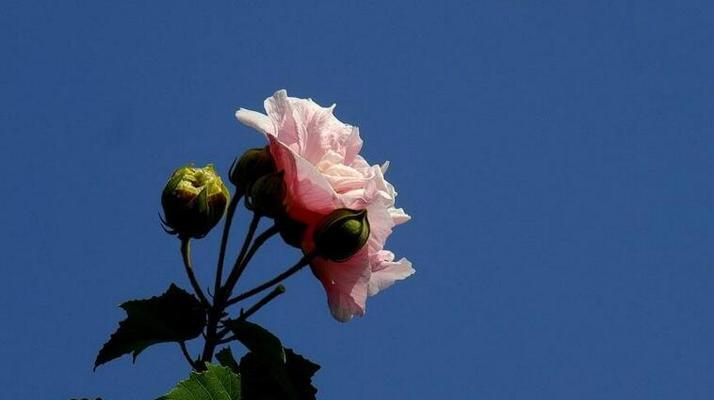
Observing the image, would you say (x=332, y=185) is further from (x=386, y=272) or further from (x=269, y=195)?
(x=386, y=272)

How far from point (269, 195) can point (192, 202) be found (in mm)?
183

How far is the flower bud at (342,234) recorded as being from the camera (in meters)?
2.39

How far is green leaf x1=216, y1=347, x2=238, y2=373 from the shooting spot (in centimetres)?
264

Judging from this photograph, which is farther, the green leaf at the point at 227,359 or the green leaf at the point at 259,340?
the green leaf at the point at 227,359

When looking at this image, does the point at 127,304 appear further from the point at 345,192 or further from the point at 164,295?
the point at 345,192

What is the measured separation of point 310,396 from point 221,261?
51 cm

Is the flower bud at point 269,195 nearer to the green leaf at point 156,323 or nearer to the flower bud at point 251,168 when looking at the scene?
the flower bud at point 251,168

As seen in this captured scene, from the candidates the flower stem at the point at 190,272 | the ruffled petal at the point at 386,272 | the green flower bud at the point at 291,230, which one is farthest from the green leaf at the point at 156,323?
the ruffled petal at the point at 386,272

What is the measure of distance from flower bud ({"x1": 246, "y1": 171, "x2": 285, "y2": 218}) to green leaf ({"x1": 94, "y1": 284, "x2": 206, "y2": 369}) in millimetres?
298

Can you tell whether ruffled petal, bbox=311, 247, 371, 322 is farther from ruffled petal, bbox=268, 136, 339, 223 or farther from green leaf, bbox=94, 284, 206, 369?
green leaf, bbox=94, 284, 206, 369

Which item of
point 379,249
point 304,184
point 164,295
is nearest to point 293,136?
point 304,184

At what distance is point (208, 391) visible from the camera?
244 centimetres

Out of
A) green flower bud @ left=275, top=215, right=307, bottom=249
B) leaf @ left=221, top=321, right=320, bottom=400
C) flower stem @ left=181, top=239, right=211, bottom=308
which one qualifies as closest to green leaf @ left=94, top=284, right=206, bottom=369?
flower stem @ left=181, top=239, right=211, bottom=308

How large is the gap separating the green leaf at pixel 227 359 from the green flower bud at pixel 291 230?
356 mm
